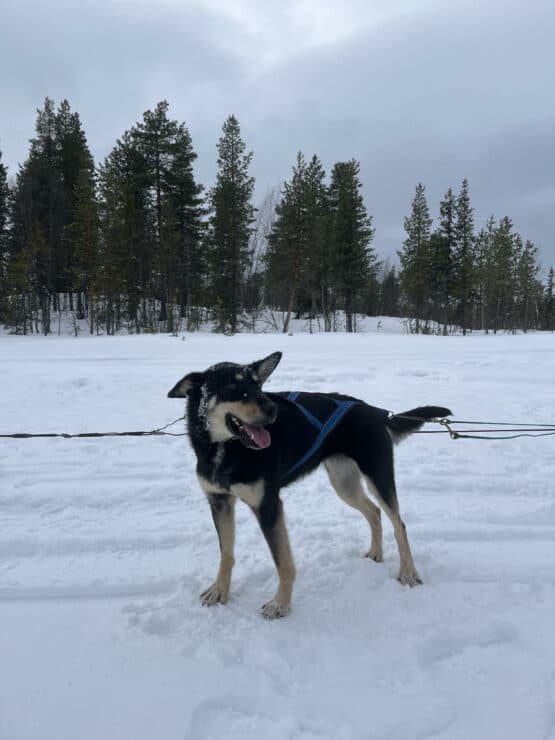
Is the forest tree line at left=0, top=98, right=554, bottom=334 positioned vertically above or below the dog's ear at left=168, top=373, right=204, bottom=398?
above

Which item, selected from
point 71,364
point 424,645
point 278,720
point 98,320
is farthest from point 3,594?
point 98,320

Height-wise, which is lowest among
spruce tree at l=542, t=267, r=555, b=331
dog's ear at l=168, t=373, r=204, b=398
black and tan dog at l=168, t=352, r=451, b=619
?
black and tan dog at l=168, t=352, r=451, b=619

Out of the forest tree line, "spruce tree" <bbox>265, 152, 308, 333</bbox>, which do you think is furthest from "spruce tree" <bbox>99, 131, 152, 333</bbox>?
"spruce tree" <bbox>265, 152, 308, 333</bbox>

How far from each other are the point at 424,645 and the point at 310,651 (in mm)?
695

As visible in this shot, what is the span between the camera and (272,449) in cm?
293

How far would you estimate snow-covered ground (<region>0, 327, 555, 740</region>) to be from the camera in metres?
2.14

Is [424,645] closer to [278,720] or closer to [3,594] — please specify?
[278,720]

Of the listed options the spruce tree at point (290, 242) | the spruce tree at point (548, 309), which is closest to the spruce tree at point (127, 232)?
the spruce tree at point (290, 242)

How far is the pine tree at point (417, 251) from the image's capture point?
43.2 metres

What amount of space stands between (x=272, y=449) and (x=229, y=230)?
107 feet

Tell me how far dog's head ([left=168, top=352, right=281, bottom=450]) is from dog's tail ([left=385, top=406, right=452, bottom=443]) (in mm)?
1255

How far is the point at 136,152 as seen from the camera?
34312 millimetres

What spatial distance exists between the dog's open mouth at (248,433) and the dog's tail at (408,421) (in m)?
1.26

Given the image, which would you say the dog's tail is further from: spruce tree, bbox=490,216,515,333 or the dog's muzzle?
spruce tree, bbox=490,216,515,333
